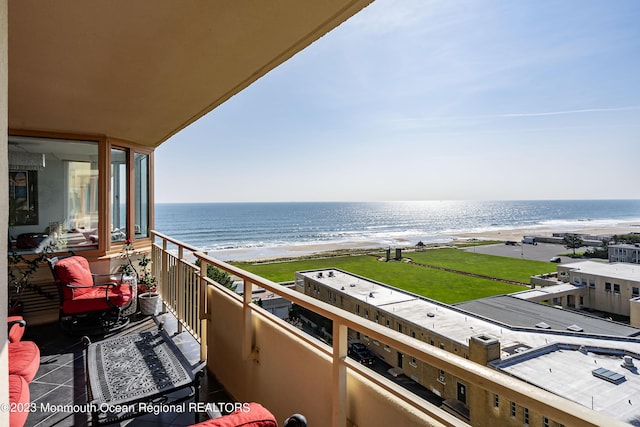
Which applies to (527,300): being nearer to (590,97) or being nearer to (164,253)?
(164,253)

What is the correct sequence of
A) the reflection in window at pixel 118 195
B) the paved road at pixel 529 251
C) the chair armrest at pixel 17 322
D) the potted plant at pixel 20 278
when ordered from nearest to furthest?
the chair armrest at pixel 17 322
the potted plant at pixel 20 278
the reflection in window at pixel 118 195
the paved road at pixel 529 251

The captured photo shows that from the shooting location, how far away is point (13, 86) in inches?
101

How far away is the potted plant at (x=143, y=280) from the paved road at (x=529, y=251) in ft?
71.8

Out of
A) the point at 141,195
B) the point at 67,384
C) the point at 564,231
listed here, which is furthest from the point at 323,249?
the point at 67,384

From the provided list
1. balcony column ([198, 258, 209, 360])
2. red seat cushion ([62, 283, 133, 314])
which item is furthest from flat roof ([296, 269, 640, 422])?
red seat cushion ([62, 283, 133, 314])

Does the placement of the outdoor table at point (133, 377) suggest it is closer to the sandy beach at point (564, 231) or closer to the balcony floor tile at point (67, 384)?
the balcony floor tile at point (67, 384)

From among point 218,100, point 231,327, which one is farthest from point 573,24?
point 231,327

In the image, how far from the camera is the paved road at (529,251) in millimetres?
21445

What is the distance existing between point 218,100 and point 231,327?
189 cm

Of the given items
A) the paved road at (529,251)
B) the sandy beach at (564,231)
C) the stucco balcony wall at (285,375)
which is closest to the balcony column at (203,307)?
the stucco balcony wall at (285,375)

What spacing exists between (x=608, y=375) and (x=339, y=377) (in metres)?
5.10

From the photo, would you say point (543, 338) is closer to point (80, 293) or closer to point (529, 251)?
point (80, 293)

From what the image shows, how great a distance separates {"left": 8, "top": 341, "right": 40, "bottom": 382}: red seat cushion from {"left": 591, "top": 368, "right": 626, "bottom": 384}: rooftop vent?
5.94m

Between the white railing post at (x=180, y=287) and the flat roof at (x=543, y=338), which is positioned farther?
the flat roof at (x=543, y=338)
